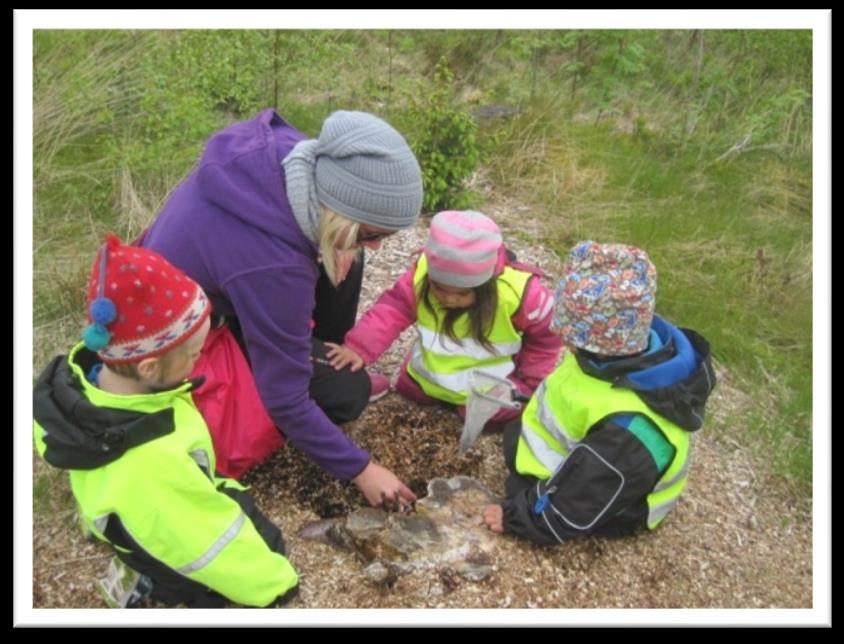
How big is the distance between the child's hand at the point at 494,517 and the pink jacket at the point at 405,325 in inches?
25.2

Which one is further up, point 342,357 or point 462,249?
point 462,249

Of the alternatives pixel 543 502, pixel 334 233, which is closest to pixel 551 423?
pixel 543 502

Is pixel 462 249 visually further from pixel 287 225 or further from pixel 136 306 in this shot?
pixel 136 306

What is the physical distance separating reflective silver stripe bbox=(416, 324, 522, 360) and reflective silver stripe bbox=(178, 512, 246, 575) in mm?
1151

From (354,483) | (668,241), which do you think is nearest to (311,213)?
(354,483)

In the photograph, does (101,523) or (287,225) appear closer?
(101,523)

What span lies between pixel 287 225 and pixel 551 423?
3.24ft

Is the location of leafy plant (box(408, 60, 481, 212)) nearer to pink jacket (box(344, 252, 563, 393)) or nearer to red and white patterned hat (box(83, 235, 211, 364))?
pink jacket (box(344, 252, 563, 393))

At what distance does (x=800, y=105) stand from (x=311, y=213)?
5.19 meters

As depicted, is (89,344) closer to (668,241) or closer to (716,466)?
(716,466)

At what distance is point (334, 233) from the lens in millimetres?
2154

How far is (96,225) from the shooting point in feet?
13.3

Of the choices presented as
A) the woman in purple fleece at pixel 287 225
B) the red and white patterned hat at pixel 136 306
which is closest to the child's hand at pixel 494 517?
the woman in purple fleece at pixel 287 225

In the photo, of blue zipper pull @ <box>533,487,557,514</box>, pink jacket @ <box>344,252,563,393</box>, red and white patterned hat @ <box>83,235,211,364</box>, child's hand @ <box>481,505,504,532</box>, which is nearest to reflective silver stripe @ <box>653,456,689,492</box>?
blue zipper pull @ <box>533,487,557,514</box>
